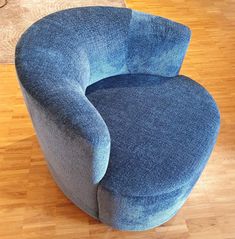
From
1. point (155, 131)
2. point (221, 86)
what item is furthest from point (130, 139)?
point (221, 86)

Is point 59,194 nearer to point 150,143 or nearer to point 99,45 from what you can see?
point 150,143

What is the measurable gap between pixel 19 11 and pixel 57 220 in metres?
2.10

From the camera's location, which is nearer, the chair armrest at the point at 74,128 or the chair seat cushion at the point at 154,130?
the chair armrest at the point at 74,128

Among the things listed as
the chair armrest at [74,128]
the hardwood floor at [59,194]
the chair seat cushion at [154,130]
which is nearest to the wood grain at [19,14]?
the hardwood floor at [59,194]

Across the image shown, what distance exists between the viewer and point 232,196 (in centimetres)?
140

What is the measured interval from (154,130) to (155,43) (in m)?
0.41

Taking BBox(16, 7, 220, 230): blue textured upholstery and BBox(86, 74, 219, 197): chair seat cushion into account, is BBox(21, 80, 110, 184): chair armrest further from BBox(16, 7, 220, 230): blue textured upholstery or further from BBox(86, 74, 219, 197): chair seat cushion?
BBox(86, 74, 219, 197): chair seat cushion

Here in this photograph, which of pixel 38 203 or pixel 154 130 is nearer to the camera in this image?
pixel 154 130

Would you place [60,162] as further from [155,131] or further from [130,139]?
[155,131]

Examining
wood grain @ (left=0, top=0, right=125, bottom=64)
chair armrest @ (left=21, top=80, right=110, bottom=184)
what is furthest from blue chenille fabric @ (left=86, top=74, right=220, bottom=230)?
wood grain @ (left=0, top=0, right=125, bottom=64)

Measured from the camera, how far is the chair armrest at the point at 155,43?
1265mm

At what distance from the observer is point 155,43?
4.21ft

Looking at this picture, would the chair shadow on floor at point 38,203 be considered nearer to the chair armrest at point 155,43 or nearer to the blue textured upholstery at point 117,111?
the blue textured upholstery at point 117,111

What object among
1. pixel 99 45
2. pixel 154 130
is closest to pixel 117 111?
pixel 154 130
